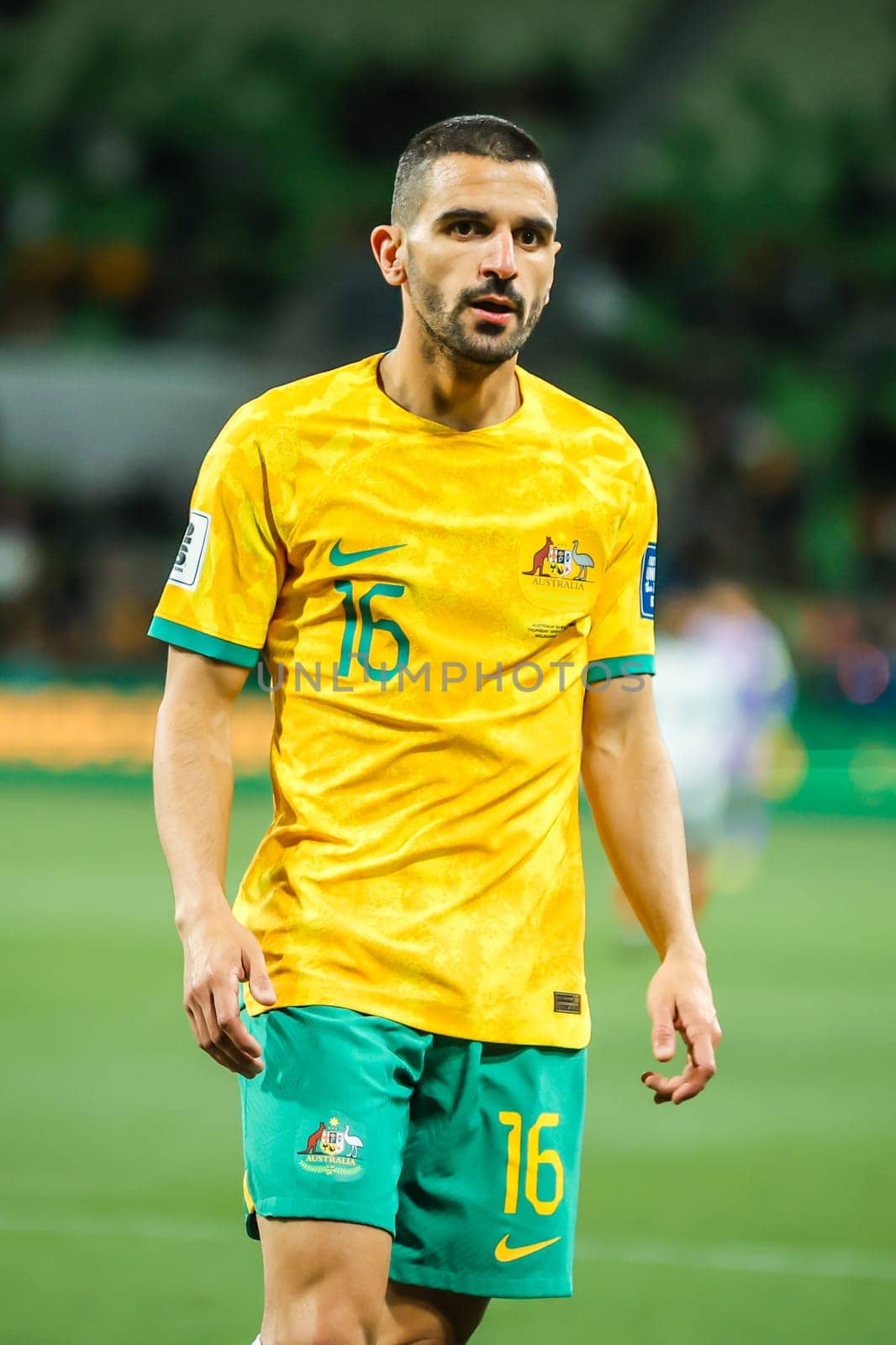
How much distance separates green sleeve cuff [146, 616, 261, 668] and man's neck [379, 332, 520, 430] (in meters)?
0.48

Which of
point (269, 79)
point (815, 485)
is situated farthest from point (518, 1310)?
point (269, 79)

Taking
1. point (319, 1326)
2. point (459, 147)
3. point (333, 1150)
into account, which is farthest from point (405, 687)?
point (319, 1326)

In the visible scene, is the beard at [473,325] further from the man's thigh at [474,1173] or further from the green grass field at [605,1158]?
the green grass field at [605,1158]

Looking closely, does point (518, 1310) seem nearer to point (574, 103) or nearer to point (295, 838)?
point (295, 838)

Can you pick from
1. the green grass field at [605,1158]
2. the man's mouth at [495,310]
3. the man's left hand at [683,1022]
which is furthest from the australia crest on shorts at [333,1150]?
the green grass field at [605,1158]

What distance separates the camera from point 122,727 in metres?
17.8

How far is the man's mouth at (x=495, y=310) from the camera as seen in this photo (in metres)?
3.07

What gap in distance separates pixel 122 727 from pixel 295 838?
14899mm

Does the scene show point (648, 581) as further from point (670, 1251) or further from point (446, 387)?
point (670, 1251)

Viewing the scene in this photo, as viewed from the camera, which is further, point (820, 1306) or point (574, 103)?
point (574, 103)

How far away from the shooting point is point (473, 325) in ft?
10.1

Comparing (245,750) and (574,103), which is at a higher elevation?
(574,103)

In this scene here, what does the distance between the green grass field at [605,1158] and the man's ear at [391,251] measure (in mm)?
2644

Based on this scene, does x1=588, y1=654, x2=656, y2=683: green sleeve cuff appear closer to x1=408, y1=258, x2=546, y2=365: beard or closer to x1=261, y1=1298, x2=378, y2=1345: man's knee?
x1=408, y1=258, x2=546, y2=365: beard
